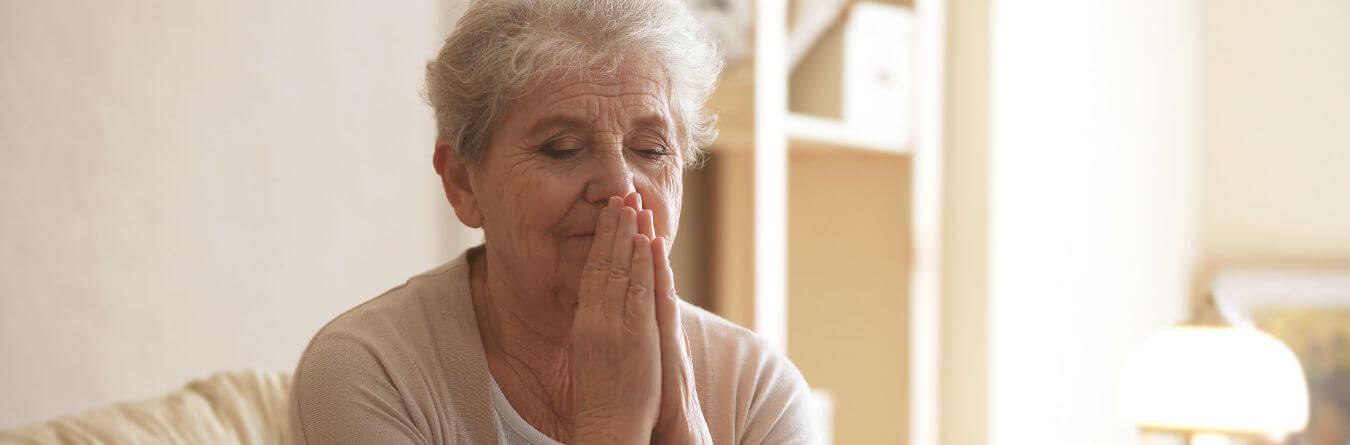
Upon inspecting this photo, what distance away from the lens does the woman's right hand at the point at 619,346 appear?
3.70 feet

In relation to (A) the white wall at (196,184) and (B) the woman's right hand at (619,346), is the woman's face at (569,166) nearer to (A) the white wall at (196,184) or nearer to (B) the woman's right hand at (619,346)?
(B) the woman's right hand at (619,346)

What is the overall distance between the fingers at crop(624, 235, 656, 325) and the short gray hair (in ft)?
0.56

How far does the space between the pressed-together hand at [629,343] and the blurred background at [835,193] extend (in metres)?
0.75

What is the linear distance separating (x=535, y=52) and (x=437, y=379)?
1.06 feet

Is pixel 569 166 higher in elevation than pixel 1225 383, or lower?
higher

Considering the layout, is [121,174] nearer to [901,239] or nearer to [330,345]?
[330,345]

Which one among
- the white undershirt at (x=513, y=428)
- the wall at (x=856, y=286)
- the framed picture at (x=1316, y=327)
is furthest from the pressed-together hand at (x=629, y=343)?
the framed picture at (x=1316, y=327)

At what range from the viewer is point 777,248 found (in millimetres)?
2340

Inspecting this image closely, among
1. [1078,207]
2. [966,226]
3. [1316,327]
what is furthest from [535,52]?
[1316,327]

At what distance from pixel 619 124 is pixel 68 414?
31.8 inches

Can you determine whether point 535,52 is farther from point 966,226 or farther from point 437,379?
point 966,226

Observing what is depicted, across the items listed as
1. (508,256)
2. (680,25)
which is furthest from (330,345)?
(680,25)

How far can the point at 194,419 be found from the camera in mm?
1438

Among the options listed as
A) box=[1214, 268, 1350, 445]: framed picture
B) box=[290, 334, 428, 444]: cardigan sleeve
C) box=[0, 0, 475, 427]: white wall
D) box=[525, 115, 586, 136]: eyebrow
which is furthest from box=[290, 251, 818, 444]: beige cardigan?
box=[1214, 268, 1350, 445]: framed picture
